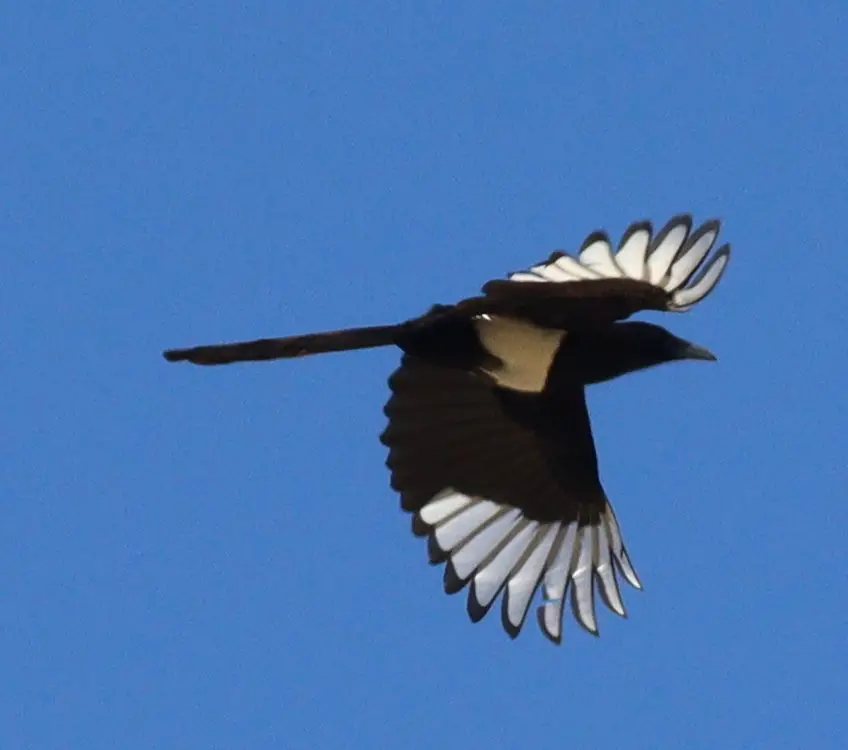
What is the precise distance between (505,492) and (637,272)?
1.19 metres

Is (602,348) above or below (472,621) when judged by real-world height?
above

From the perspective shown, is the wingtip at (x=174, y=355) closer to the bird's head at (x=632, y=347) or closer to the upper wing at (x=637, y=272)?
the upper wing at (x=637, y=272)

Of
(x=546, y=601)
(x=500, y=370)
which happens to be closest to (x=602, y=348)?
(x=500, y=370)

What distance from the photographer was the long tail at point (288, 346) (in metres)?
8.26

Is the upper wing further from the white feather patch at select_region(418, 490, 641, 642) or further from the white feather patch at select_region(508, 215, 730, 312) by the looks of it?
the white feather patch at select_region(418, 490, 641, 642)

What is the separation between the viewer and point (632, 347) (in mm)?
8430

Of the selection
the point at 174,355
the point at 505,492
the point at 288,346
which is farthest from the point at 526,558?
the point at 174,355

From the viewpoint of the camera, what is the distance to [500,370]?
864cm

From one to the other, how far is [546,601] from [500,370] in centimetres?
84

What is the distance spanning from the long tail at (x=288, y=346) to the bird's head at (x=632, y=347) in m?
0.68

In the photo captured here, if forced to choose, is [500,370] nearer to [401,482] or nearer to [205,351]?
[401,482]

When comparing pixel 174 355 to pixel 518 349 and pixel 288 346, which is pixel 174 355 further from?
pixel 518 349

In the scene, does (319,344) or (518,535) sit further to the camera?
(518,535)

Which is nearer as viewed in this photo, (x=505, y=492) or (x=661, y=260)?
(x=661, y=260)
